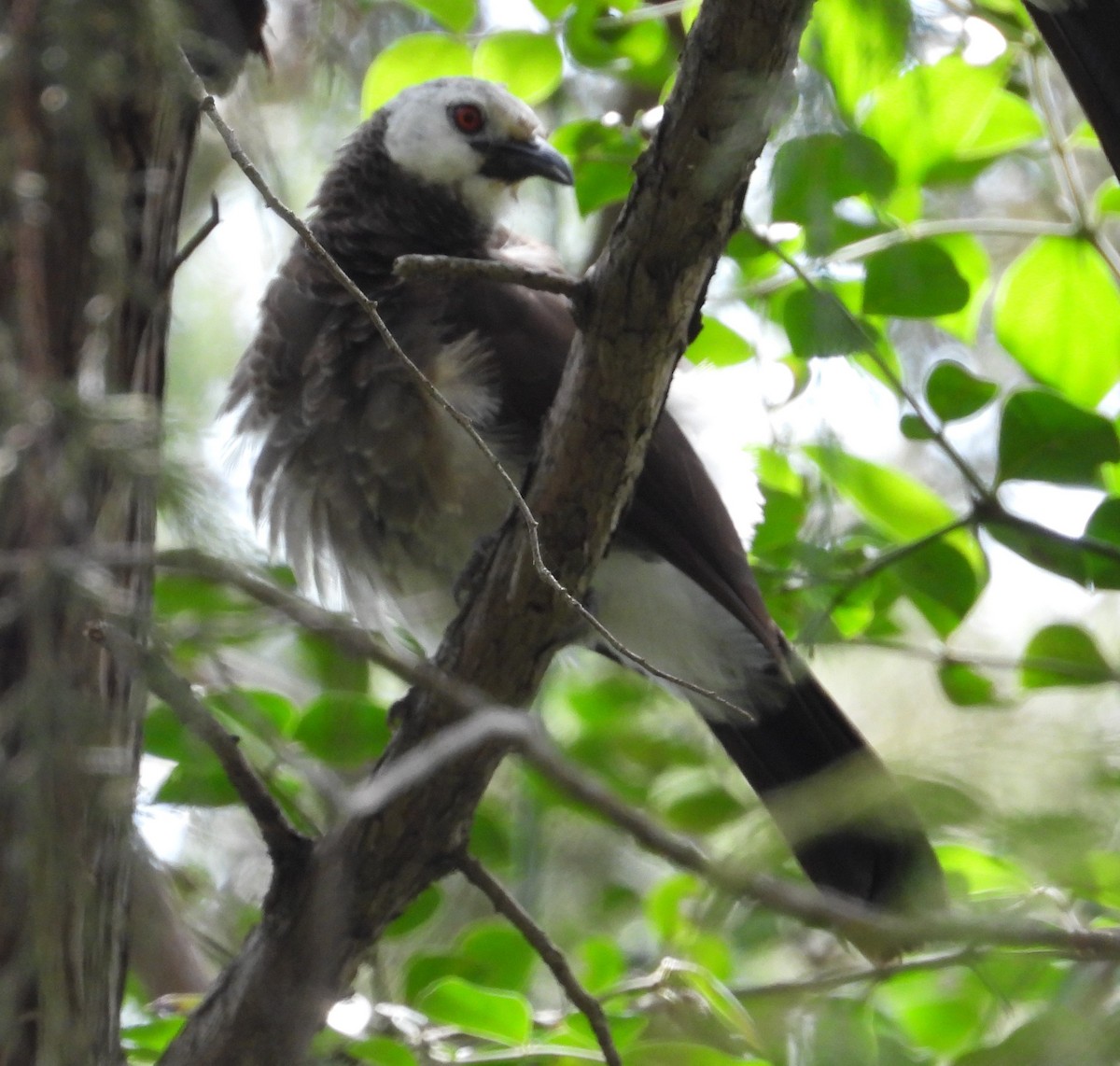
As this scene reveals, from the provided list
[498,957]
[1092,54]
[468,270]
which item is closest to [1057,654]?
[1092,54]

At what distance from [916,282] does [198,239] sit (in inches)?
39.8

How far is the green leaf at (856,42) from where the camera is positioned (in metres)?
1.17

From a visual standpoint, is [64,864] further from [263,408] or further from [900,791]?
[263,408]

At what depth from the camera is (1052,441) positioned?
1.98m

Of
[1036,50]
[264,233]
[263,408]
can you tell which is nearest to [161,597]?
[263,408]

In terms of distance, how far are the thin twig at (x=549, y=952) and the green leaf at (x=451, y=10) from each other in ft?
4.66

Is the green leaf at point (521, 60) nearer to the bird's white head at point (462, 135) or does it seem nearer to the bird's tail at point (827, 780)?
the bird's white head at point (462, 135)

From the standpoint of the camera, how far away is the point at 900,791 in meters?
0.86

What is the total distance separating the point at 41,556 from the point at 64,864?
0.89ft

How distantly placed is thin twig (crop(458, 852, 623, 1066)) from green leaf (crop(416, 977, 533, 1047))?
71 mm

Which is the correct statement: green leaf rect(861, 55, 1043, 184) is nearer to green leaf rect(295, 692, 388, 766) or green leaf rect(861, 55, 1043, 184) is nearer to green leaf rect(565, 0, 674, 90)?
green leaf rect(565, 0, 674, 90)

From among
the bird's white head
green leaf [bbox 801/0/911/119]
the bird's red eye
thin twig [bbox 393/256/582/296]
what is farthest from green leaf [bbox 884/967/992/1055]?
the bird's red eye

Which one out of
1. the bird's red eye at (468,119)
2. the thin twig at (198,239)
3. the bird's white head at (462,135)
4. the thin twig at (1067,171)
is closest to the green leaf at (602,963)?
the thin twig at (198,239)

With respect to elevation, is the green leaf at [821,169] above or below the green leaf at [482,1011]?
above
